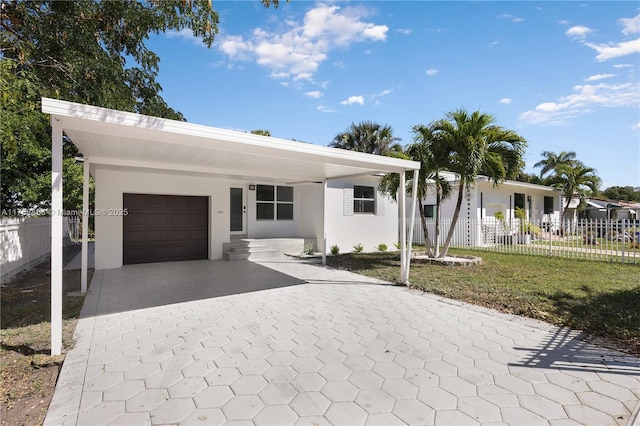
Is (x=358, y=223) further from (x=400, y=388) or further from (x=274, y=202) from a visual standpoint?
(x=400, y=388)

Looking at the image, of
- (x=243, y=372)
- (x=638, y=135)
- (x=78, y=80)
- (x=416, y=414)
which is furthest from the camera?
(x=638, y=135)

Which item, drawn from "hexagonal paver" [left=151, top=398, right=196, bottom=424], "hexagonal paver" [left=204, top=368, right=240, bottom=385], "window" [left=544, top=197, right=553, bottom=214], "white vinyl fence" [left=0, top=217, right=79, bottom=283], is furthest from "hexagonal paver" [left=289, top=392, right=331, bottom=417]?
"window" [left=544, top=197, right=553, bottom=214]

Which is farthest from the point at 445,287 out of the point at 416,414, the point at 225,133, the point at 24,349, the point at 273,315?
the point at 24,349

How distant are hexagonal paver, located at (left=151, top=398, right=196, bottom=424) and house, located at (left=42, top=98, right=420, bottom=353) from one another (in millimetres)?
1957

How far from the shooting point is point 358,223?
13336 millimetres

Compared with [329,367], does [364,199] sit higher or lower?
higher

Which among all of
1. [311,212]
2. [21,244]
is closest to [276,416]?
[21,244]

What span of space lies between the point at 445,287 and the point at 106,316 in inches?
249

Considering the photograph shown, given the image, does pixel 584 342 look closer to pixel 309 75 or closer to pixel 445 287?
pixel 445 287

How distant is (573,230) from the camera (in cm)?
1155

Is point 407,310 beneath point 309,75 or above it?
beneath

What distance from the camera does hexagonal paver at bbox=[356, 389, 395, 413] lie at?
2.64 m

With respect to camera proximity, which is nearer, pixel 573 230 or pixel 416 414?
pixel 416 414

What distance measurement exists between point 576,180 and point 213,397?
948 inches
